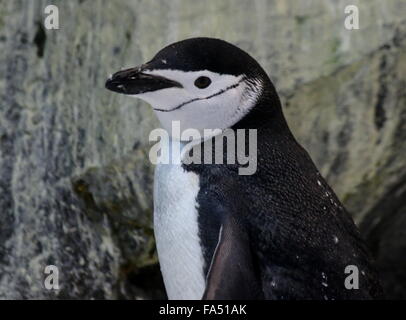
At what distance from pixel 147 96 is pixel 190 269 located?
0.42 metres

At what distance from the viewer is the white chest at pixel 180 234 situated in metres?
2.39

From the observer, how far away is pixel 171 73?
237cm

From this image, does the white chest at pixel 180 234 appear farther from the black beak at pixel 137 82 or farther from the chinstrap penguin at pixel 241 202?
the black beak at pixel 137 82

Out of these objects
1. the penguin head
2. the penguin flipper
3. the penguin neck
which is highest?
the penguin head

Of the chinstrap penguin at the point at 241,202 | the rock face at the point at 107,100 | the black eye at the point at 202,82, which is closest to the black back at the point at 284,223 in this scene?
the chinstrap penguin at the point at 241,202

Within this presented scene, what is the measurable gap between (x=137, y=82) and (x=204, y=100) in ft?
0.53

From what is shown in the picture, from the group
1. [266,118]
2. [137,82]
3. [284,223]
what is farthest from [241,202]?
[137,82]

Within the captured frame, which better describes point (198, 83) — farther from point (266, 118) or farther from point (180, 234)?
point (180, 234)

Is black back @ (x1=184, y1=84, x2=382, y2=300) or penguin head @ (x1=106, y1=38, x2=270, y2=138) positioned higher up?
penguin head @ (x1=106, y1=38, x2=270, y2=138)

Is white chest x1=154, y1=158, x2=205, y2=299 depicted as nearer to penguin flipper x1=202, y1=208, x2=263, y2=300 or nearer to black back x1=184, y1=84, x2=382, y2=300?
black back x1=184, y1=84, x2=382, y2=300

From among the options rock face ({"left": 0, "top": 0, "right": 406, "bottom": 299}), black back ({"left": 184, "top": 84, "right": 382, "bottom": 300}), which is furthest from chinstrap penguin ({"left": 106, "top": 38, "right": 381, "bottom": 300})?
rock face ({"left": 0, "top": 0, "right": 406, "bottom": 299})

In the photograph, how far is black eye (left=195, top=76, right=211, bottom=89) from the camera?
2383 mm

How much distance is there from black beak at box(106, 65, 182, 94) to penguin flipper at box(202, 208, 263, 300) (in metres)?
0.35
